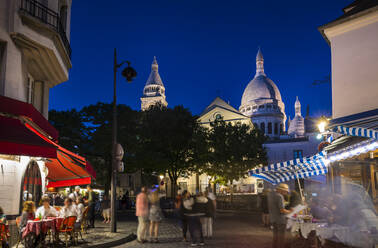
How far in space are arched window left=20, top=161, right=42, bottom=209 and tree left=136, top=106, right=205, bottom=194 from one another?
73.6 ft

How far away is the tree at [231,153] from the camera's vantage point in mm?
41500

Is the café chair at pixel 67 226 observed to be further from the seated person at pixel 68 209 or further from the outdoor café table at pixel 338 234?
the outdoor café table at pixel 338 234

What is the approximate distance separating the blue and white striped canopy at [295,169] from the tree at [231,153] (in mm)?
22055

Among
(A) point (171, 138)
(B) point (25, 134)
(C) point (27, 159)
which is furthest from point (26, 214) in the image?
(A) point (171, 138)

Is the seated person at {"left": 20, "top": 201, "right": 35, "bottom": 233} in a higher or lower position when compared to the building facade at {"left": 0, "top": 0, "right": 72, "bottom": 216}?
lower

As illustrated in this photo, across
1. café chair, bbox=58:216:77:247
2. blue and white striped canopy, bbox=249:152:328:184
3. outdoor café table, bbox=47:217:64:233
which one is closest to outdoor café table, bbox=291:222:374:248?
blue and white striped canopy, bbox=249:152:328:184

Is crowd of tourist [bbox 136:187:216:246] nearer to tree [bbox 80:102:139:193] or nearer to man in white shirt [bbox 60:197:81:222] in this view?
man in white shirt [bbox 60:197:81:222]

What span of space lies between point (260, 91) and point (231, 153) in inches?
2267

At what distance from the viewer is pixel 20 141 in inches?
343

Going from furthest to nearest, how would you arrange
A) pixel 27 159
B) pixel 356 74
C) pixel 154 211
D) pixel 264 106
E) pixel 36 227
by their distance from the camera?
pixel 264 106 < pixel 356 74 < pixel 154 211 < pixel 27 159 < pixel 36 227

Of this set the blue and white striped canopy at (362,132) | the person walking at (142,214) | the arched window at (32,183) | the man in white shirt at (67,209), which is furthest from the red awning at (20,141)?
the blue and white striped canopy at (362,132)

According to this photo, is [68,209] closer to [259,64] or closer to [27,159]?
[27,159]

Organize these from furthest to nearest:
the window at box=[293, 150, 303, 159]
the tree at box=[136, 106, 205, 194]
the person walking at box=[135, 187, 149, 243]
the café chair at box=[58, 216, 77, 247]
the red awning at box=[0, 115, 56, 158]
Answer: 1. the window at box=[293, 150, 303, 159]
2. the tree at box=[136, 106, 205, 194]
3. the person walking at box=[135, 187, 149, 243]
4. the café chair at box=[58, 216, 77, 247]
5. the red awning at box=[0, 115, 56, 158]

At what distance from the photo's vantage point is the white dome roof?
9606 cm
